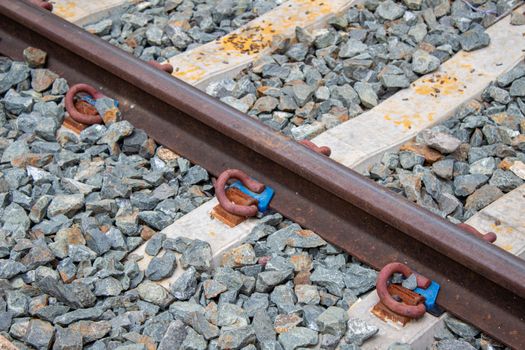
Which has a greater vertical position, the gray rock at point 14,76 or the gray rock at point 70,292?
the gray rock at point 70,292

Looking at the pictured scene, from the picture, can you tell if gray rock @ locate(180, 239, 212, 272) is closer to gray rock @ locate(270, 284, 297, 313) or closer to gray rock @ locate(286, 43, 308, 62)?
gray rock @ locate(270, 284, 297, 313)

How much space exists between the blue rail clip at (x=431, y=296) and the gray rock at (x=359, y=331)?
265mm

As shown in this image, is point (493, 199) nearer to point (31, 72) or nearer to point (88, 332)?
point (88, 332)

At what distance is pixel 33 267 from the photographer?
4109 millimetres

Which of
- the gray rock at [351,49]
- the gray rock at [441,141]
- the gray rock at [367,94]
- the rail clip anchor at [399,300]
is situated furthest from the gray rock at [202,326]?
the gray rock at [351,49]

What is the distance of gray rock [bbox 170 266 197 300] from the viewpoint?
401cm

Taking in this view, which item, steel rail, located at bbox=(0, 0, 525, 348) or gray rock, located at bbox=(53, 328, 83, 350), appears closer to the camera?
gray rock, located at bbox=(53, 328, 83, 350)

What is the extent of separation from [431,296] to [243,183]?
1.04 meters

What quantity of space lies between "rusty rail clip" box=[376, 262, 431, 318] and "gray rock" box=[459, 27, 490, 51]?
1895 mm

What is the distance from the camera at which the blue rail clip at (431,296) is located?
13.0 feet

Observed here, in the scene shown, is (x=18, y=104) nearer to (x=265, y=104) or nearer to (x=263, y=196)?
(x=265, y=104)

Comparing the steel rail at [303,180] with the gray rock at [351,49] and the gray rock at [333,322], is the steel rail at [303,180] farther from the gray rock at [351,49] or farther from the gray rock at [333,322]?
the gray rock at [351,49]

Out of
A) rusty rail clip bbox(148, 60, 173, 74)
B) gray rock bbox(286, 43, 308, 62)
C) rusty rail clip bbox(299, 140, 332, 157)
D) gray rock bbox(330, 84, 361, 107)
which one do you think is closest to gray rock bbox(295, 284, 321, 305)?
rusty rail clip bbox(299, 140, 332, 157)

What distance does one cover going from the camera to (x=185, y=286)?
13.2 ft
